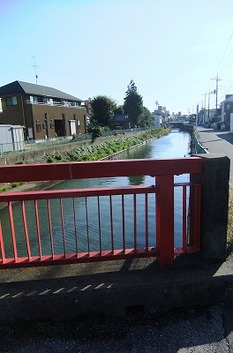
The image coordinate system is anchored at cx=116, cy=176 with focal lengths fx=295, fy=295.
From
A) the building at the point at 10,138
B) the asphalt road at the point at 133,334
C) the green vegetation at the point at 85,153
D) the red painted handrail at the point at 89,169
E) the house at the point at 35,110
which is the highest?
the house at the point at 35,110

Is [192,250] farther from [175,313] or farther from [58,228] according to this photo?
[58,228]

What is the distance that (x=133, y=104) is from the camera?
71188 mm

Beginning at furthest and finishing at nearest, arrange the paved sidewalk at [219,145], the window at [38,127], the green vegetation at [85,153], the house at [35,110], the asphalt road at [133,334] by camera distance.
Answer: the window at [38,127], the house at [35,110], the green vegetation at [85,153], the paved sidewalk at [219,145], the asphalt road at [133,334]

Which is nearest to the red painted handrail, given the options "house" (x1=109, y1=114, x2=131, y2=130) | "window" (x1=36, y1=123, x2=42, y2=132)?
"window" (x1=36, y1=123, x2=42, y2=132)

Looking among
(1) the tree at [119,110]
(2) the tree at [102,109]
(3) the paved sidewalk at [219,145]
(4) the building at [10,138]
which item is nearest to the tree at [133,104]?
(1) the tree at [119,110]

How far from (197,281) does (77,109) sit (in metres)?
50.6

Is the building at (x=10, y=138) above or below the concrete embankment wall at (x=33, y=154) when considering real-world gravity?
above

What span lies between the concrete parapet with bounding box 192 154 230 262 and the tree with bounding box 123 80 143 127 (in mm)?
70165

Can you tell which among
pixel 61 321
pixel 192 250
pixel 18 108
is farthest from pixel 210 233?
pixel 18 108

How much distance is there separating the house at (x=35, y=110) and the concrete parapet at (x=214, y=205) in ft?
114

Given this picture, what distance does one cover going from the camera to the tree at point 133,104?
232ft

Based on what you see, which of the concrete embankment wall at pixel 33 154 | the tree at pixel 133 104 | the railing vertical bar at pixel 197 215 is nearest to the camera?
the railing vertical bar at pixel 197 215

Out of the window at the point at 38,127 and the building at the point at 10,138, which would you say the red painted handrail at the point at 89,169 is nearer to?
the building at the point at 10,138

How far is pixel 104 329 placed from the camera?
2.50 metres
